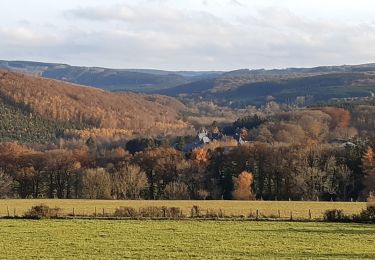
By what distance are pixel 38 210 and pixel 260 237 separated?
2503 cm

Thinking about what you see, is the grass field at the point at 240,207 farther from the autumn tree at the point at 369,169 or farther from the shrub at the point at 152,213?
the autumn tree at the point at 369,169

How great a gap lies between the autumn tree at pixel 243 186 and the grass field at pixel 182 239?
5180 centimetres

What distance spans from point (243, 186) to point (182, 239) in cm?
6771

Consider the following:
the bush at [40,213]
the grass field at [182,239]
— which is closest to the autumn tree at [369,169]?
the grass field at [182,239]

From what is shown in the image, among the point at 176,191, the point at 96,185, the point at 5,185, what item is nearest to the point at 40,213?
the point at 96,185

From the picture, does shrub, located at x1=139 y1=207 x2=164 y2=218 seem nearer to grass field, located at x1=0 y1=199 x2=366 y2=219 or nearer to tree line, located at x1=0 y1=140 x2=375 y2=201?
grass field, located at x1=0 y1=199 x2=366 y2=219

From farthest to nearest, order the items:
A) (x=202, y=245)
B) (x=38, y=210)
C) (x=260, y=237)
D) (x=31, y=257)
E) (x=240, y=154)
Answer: (x=240, y=154), (x=38, y=210), (x=260, y=237), (x=202, y=245), (x=31, y=257)

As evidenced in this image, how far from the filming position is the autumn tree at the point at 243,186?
107125 mm

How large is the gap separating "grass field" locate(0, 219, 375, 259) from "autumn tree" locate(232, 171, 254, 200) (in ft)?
170

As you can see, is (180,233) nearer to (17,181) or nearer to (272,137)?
(17,181)

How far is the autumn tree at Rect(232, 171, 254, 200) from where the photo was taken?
107 m

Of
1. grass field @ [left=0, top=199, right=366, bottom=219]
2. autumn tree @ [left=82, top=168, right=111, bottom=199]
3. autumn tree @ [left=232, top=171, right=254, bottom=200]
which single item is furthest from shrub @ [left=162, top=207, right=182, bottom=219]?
autumn tree @ [left=232, top=171, right=254, bottom=200]

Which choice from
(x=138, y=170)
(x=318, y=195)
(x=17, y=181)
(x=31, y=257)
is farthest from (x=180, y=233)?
(x=17, y=181)

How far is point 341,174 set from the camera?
107 metres
